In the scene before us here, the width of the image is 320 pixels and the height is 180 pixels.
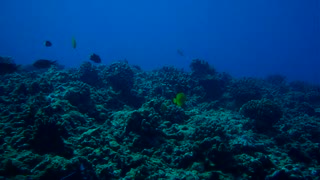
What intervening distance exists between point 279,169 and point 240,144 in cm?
134

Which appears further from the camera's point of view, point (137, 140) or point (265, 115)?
point (265, 115)

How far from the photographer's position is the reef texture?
713cm

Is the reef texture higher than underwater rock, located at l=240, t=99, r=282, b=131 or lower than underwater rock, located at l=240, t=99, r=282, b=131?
lower

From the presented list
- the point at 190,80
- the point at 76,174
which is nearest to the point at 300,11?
Answer: the point at 190,80

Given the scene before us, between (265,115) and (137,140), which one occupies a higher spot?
(265,115)

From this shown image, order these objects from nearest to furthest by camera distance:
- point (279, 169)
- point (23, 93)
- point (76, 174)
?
point (76, 174), point (279, 169), point (23, 93)

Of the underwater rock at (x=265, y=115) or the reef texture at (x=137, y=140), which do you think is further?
the underwater rock at (x=265, y=115)

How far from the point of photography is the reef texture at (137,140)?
23.4 ft

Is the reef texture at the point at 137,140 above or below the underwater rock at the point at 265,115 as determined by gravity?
below

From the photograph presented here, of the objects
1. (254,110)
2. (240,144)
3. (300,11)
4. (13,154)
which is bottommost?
A: (13,154)

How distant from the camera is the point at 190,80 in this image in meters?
16.5

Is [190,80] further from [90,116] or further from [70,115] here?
[70,115]

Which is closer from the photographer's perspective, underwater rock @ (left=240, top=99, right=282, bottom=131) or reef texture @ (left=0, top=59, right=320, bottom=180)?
reef texture @ (left=0, top=59, right=320, bottom=180)

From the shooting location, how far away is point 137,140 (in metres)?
8.59
